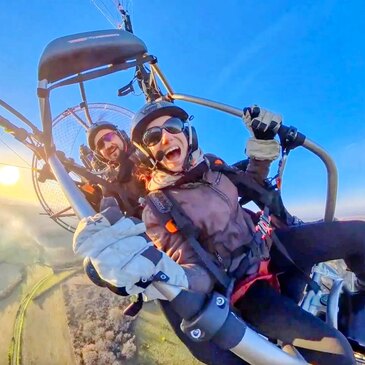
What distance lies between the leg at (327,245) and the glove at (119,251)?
3.84 feet

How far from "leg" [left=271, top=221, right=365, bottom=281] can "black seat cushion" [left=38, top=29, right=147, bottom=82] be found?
145 cm

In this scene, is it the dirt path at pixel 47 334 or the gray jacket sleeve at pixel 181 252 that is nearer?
the gray jacket sleeve at pixel 181 252

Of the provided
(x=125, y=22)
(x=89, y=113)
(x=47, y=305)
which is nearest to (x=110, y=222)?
(x=89, y=113)

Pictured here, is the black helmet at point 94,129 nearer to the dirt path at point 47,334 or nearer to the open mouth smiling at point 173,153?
the open mouth smiling at point 173,153

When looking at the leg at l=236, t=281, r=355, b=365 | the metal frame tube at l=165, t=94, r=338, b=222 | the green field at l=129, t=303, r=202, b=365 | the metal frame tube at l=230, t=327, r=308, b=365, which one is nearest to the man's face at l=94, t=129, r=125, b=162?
the metal frame tube at l=165, t=94, r=338, b=222

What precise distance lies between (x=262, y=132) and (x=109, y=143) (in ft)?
5.70

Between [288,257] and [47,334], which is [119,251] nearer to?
[288,257]

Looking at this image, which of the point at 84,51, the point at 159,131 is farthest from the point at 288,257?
the point at 84,51

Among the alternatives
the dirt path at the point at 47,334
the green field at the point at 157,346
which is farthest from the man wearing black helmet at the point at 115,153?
the dirt path at the point at 47,334

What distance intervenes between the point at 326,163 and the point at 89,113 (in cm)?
234

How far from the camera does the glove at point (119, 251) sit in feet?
2.98

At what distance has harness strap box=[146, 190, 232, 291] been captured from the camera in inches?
56.7

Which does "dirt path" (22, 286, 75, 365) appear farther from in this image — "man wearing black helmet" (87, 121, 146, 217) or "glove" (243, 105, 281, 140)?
"glove" (243, 105, 281, 140)

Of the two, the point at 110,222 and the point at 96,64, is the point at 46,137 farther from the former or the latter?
the point at 110,222
